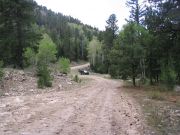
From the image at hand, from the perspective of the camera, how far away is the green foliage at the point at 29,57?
4532 centimetres

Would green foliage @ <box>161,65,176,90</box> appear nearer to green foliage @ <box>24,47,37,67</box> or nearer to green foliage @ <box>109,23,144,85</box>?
green foliage @ <box>109,23,144,85</box>

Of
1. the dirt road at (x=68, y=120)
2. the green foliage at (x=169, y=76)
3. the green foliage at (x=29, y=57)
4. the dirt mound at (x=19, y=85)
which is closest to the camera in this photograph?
the dirt road at (x=68, y=120)

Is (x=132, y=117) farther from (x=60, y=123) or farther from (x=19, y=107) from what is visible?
(x=19, y=107)

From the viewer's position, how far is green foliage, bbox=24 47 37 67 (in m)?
45.3

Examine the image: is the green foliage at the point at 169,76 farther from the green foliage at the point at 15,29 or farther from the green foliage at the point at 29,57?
the green foliage at the point at 29,57

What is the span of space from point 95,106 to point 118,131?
6755mm

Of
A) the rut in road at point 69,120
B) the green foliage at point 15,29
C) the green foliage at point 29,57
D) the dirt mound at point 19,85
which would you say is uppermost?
the green foliage at point 15,29

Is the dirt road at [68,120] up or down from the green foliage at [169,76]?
down

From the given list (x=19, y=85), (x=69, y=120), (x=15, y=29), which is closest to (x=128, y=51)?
(x=15, y=29)

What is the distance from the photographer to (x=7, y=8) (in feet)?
134

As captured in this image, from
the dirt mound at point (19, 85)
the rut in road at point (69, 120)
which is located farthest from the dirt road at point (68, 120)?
the dirt mound at point (19, 85)

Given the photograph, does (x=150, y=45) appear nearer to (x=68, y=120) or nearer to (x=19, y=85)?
(x=19, y=85)

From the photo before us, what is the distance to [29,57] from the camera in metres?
47.0

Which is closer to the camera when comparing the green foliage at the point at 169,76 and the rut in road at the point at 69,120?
the rut in road at the point at 69,120
